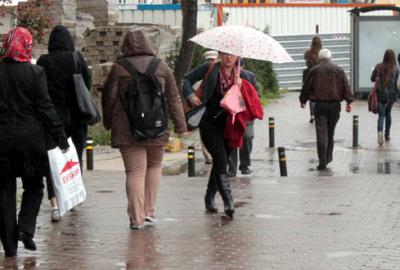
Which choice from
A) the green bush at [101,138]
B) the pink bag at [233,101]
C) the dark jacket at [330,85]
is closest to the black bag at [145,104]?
the pink bag at [233,101]

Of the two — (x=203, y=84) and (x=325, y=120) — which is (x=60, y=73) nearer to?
(x=203, y=84)

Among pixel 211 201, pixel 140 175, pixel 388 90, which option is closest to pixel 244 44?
pixel 140 175

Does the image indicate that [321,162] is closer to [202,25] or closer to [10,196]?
[10,196]

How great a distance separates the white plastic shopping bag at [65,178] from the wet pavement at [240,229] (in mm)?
354

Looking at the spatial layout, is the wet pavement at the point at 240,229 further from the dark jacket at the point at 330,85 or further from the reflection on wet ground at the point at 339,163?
the dark jacket at the point at 330,85

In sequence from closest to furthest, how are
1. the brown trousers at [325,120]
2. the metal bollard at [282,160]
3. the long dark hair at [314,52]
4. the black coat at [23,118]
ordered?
the black coat at [23,118] → the metal bollard at [282,160] → the brown trousers at [325,120] → the long dark hair at [314,52]

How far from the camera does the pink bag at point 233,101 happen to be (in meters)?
7.47

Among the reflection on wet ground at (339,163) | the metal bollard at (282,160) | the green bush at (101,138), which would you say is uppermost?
the metal bollard at (282,160)

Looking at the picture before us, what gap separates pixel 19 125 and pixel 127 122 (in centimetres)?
127

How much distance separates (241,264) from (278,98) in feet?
64.4

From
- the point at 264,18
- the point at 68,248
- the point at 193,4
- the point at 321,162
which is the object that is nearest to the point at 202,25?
the point at 264,18

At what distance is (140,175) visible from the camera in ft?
23.1

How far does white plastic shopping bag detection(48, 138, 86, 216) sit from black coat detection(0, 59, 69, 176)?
0.36 meters

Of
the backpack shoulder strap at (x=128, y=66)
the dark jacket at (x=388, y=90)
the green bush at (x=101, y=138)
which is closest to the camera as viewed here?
the backpack shoulder strap at (x=128, y=66)
